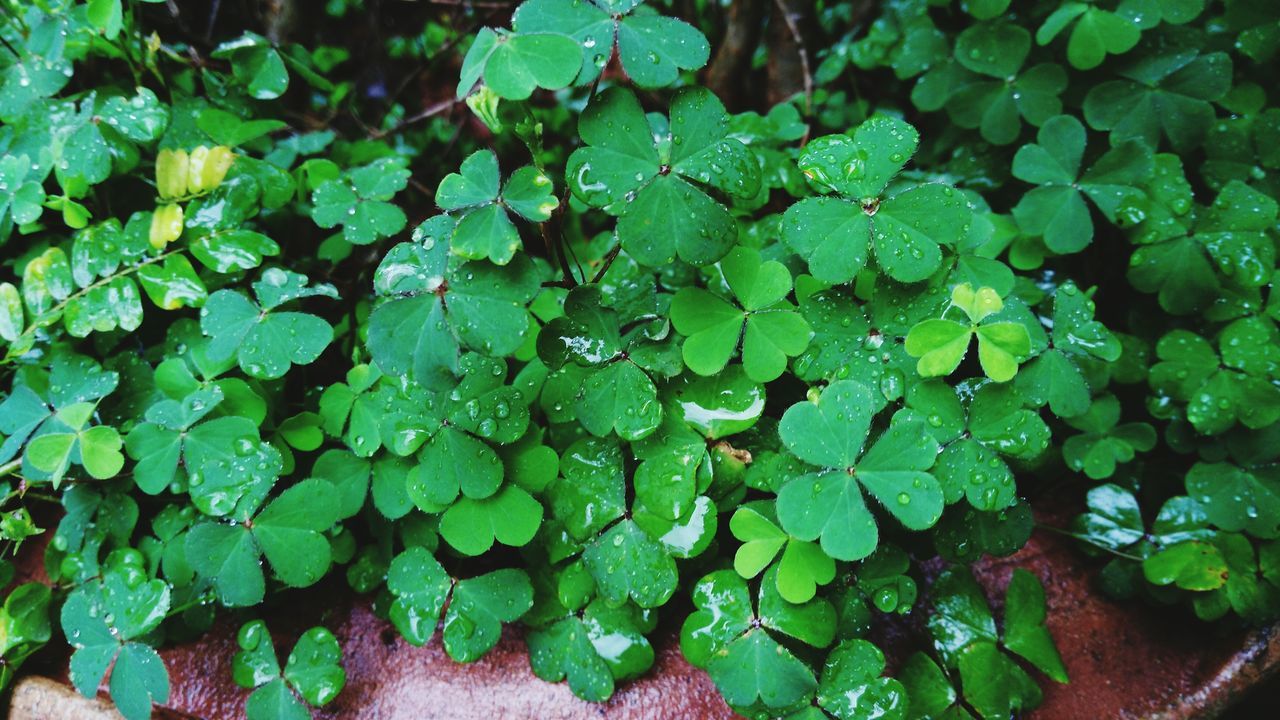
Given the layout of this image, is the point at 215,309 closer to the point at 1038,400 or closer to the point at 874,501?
the point at 874,501

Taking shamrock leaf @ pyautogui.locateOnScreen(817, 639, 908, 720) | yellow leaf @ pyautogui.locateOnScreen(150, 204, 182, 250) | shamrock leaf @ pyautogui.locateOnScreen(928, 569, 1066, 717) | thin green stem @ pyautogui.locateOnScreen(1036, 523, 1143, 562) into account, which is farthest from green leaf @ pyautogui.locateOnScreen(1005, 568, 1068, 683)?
yellow leaf @ pyautogui.locateOnScreen(150, 204, 182, 250)

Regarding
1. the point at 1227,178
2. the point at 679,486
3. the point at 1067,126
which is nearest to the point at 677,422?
the point at 679,486

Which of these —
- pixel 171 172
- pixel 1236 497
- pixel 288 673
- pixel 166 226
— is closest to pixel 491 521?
pixel 288 673

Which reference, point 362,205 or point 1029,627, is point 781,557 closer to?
point 1029,627

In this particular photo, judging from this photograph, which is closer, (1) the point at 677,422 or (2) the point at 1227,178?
(1) the point at 677,422

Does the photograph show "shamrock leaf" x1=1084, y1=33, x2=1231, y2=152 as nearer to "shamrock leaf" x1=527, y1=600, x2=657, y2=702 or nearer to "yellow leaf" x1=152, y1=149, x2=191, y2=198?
"shamrock leaf" x1=527, y1=600, x2=657, y2=702
